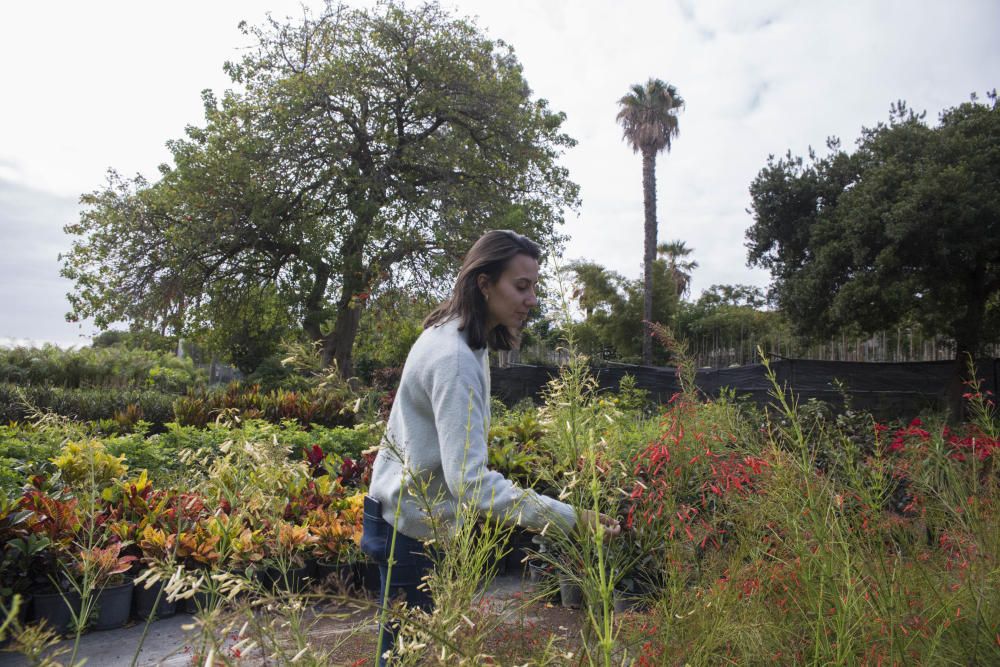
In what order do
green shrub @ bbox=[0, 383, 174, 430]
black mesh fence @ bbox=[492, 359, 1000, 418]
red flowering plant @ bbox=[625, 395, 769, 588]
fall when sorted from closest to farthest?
1. red flowering plant @ bbox=[625, 395, 769, 588]
2. green shrub @ bbox=[0, 383, 174, 430]
3. black mesh fence @ bbox=[492, 359, 1000, 418]

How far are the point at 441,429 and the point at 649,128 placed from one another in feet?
86.5

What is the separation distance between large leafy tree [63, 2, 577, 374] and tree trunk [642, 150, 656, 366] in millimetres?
9106

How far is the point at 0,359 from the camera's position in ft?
47.3

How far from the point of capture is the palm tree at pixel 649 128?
2483cm

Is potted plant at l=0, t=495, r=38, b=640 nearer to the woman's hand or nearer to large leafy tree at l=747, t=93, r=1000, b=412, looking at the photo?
the woman's hand

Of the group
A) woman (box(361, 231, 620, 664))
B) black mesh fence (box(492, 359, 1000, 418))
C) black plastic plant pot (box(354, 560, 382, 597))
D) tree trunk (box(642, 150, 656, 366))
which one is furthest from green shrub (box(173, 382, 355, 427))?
tree trunk (box(642, 150, 656, 366))

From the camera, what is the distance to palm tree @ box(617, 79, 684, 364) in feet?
81.5

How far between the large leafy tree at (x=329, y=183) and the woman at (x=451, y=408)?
12.5 meters

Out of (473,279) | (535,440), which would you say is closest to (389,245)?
(535,440)

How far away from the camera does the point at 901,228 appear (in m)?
11.2

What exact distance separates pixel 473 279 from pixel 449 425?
49 cm

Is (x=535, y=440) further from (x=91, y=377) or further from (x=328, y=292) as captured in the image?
(x=91, y=377)

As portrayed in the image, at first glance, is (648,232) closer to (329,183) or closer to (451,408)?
(329,183)

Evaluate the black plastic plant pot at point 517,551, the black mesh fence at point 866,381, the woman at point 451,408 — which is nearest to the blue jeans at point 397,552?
the woman at point 451,408
